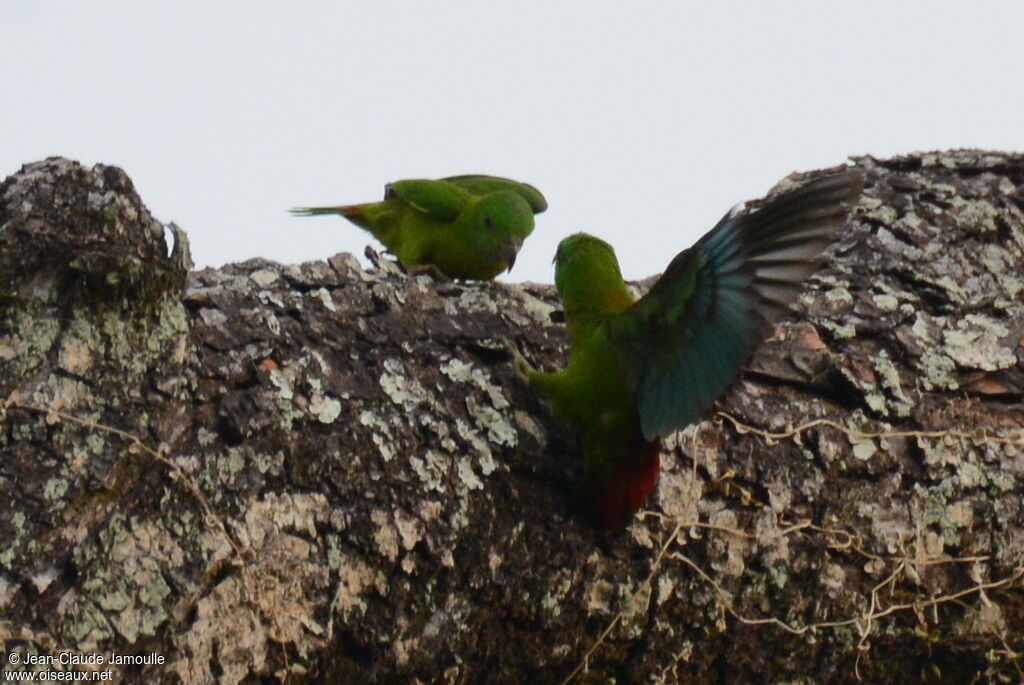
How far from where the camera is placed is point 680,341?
222 cm

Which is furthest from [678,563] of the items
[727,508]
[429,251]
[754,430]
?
[429,251]

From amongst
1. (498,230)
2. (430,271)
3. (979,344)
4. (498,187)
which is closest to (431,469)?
(979,344)

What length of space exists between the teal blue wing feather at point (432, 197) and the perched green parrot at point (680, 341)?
152cm

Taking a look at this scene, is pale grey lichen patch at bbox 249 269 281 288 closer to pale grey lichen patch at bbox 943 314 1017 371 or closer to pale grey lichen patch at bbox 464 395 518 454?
pale grey lichen patch at bbox 464 395 518 454

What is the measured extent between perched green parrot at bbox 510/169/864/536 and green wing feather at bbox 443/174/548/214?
178cm

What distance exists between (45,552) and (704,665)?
1.10 m

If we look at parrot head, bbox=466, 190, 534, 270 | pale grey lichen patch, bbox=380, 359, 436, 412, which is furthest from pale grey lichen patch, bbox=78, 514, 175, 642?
parrot head, bbox=466, 190, 534, 270

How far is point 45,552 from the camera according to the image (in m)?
1.72

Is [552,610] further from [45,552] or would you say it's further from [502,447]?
[45,552]

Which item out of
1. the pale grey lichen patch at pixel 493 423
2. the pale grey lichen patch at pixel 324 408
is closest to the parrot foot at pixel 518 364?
the pale grey lichen patch at pixel 493 423

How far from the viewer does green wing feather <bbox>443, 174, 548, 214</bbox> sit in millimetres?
4109

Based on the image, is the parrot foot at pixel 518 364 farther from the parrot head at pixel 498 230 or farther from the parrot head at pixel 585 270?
the parrot head at pixel 498 230

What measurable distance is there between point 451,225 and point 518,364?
1561 millimetres

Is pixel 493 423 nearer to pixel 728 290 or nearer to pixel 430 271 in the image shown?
pixel 728 290
